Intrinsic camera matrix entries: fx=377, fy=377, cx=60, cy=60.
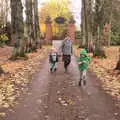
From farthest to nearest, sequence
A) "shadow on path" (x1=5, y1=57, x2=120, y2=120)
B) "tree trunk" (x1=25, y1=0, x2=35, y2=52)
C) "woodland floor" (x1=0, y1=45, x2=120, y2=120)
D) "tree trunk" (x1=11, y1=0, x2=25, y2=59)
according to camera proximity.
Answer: "tree trunk" (x1=25, y1=0, x2=35, y2=52), "tree trunk" (x1=11, y1=0, x2=25, y2=59), "woodland floor" (x1=0, y1=45, x2=120, y2=120), "shadow on path" (x1=5, y1=57, x2=120, y2=120)

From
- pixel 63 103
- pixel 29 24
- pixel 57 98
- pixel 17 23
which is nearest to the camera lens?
pixel 63 103

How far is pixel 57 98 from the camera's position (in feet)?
37.6

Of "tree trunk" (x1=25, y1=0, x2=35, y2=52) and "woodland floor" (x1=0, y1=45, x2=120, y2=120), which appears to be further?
"tree trunk" (x1=25, y1=0, x2=35, y2=52)

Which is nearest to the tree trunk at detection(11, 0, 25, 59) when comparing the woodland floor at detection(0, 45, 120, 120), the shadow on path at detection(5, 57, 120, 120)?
the woodland floor at detection(0, 45, 120, 120)

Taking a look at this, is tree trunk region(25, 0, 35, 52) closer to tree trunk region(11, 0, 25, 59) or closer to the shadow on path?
tree trunk region(11, 0, 25, 59)

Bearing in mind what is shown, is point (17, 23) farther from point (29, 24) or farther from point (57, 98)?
point (57, 98)

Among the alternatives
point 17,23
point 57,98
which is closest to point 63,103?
point 57,98

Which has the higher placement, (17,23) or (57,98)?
(17,23)

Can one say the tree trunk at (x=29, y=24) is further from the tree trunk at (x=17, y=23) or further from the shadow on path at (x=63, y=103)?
the shadow on path at (x=63, y=103)

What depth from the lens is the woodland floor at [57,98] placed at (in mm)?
9438

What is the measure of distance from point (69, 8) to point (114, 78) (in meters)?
73.4

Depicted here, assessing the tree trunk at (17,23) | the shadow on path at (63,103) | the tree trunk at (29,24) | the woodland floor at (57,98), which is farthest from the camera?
the tree trunk at (29,24)

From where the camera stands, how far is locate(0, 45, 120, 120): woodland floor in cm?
944

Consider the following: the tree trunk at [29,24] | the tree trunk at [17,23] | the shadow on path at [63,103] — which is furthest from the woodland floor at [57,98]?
the tree trunk at [29,24]
